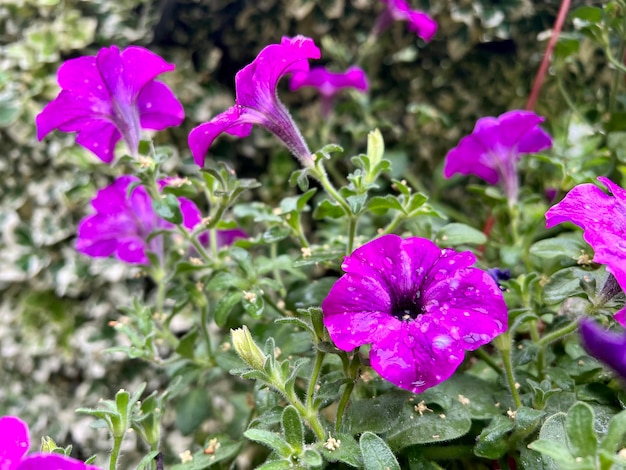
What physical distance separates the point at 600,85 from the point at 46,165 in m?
1.12

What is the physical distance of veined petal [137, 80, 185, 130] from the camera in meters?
0.69

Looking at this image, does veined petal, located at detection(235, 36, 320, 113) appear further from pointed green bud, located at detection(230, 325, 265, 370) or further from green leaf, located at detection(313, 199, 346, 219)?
pointed green bud, located at detection(230, 325, 265, 370)

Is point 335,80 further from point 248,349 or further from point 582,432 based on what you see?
point 582,432

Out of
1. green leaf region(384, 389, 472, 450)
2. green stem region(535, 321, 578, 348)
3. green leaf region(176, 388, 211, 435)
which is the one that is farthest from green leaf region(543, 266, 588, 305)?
green leaf region(176, 388, 211, 435)

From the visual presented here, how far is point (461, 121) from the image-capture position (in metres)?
1.26

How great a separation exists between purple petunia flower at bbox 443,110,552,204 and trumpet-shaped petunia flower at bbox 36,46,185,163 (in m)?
0.38

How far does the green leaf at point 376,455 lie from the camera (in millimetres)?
451

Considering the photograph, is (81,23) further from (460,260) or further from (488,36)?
(460,260)

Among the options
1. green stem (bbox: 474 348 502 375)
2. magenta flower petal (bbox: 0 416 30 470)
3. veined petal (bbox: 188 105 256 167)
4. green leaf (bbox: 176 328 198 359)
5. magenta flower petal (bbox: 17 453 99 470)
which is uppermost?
veined petal (bbox: 188 105 256 167)

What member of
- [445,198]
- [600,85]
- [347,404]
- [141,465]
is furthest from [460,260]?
[600,85]

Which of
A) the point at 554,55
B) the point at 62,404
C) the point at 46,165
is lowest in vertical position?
the point at 62,404

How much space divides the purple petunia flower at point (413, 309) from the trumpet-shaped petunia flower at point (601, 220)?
0.28 feet

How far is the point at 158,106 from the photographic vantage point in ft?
2.27

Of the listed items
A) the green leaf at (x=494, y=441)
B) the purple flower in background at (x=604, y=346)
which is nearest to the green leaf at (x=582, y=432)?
the purple flower in background at (x=604, y=346)
